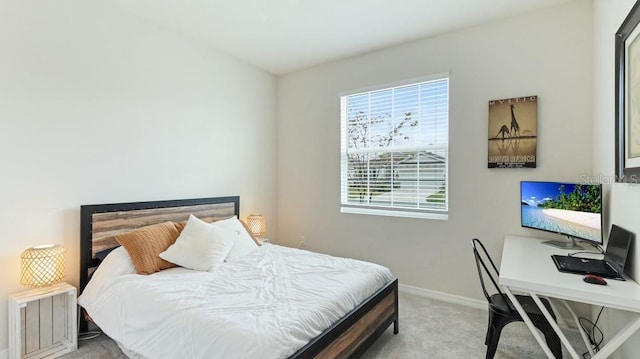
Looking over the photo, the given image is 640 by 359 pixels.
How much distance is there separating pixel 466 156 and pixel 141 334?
3.03 metres

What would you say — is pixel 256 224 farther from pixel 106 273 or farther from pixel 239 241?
pixel 106 273

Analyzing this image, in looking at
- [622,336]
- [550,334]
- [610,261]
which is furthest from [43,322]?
[610,261]

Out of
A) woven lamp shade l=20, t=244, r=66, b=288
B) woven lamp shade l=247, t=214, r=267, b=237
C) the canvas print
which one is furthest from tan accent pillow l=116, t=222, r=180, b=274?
the canvas print

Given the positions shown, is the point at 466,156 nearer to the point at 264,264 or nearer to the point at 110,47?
the point at 264,264

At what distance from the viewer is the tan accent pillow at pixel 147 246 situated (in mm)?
2322

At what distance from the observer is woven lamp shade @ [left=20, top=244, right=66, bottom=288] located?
2090 mm

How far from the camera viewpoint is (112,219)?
102 inches

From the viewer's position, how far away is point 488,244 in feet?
9.57

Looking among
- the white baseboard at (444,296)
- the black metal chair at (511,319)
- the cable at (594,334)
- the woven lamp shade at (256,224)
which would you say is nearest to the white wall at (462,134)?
the white baseboard at (444,296)

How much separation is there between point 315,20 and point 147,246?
2.49m

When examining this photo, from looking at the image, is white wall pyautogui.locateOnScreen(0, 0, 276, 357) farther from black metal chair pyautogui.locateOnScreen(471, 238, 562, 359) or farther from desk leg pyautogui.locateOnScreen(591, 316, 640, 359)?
desk leg pyautogui.locateOnScreen(591, 316, 640, 359)

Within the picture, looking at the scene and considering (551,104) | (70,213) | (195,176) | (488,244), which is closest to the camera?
(70,213)

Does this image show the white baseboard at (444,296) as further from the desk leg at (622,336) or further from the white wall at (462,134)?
the desk leg at (622,336)

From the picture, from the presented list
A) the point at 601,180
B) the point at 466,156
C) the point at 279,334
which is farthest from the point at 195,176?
the point at 601,180
